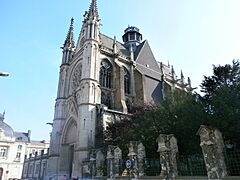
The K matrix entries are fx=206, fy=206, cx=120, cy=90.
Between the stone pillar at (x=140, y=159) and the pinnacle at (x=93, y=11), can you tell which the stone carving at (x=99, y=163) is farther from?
the pinnacle at (x=93, y=11)

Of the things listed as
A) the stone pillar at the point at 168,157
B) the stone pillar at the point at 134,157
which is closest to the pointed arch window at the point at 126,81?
the stone pillar at the point at 134,157

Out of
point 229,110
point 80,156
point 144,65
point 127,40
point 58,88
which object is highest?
point 127,40

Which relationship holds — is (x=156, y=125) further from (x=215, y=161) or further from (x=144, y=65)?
(x=144, y=65)

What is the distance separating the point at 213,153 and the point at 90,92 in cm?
1575

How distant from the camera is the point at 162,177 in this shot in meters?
8.93

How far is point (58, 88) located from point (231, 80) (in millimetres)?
22130

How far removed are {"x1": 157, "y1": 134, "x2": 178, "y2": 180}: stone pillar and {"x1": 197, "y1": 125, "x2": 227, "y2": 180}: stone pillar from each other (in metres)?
1.73

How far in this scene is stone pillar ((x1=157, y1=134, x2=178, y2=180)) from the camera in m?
8.79

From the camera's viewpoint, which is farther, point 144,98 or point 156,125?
point 144,98

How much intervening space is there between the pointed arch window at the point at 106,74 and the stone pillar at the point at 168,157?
16.9 meters

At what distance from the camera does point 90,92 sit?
21625 millimetres

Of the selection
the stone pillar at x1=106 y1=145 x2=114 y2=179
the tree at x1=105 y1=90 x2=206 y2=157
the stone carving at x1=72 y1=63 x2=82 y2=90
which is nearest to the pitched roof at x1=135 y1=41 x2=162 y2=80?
the stone carving at x1=72 y1=63 x2=82 y2=90

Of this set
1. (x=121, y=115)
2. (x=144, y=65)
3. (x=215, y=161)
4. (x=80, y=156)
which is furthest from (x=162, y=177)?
(x=144, y=65)

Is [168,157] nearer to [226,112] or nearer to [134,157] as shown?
[134,157]
